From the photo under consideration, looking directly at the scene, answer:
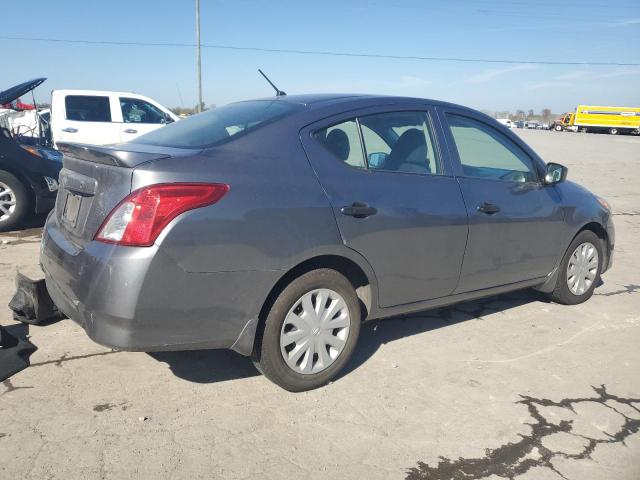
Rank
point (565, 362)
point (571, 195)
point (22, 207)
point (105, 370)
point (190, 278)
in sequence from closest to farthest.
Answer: point (190, 278) → point (105, 370) → point (565, 362) → point (571, 195) → point (22, 207)

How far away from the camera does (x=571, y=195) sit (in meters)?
4.62

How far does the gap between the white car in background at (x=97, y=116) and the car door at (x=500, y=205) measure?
326 inches

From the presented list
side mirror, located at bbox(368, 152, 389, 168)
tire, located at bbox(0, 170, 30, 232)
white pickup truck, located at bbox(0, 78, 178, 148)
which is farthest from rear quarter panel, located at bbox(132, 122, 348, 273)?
white pickup truck, located at bbox(0, 78, 178, 148)

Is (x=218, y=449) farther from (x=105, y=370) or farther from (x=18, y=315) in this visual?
(x=18, y=315)

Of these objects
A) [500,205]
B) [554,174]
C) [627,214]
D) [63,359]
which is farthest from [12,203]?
[627,214]

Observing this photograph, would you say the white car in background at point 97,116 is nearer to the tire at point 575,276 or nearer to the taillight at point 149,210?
the tire at point 575,276

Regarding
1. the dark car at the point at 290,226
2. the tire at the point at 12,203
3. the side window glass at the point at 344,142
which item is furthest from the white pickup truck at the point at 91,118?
the side window glass at the point at 344,142

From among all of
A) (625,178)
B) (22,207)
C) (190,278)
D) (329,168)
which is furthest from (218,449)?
(625,178)

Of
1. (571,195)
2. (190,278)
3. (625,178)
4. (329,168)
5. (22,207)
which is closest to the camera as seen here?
(190,278)

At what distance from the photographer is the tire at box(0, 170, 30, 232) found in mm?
6930

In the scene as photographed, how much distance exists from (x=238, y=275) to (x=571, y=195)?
3153 millimetres

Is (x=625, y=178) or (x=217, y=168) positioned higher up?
(x=217, y=168)

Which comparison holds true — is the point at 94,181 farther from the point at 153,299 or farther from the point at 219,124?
the point at 219,124

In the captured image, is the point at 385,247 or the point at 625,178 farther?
the point at 625,178
